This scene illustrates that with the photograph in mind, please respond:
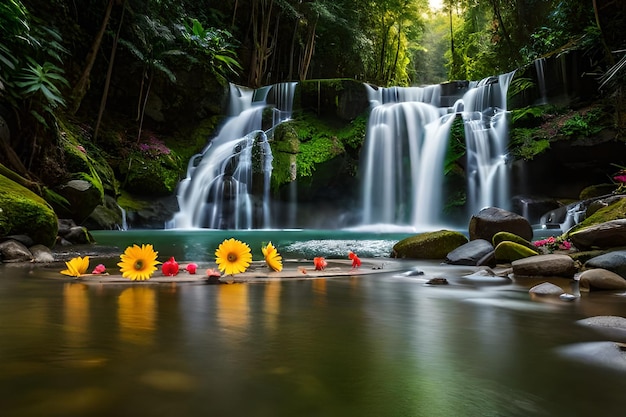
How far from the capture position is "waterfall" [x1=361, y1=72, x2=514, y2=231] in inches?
625

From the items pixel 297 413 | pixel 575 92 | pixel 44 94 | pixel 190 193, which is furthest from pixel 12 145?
pixel 575 92

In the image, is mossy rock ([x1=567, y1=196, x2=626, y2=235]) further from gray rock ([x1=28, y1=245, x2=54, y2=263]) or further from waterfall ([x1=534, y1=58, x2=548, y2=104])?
waterfall ([x1=534, y1=58, x2=548, y2=104])

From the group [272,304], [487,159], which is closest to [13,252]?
[272,304]

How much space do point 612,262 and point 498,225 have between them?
9.23 feet

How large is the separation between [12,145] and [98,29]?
8146 mm

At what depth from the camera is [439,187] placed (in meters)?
16.5

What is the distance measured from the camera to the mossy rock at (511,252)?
19.7ft

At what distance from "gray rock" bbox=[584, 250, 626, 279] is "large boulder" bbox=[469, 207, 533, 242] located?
8.22 feet

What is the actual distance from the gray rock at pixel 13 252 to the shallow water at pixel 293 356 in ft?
8.90

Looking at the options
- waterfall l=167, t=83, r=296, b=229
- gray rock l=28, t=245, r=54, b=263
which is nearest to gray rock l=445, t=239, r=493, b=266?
gray rock l=28, t=245, r=54, b=263

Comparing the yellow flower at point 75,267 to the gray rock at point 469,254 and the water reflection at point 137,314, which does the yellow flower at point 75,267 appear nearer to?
the water reflection at point 137,314

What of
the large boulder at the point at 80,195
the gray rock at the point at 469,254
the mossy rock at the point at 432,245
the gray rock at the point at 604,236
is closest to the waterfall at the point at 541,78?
the mossy rock at the point at 432,245

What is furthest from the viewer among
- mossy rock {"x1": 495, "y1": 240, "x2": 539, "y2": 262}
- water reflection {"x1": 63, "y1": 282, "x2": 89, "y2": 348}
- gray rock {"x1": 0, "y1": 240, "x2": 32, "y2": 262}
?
mossy rock {"x1": 495, "y1": 240, "x2": 539, "y2": 262}

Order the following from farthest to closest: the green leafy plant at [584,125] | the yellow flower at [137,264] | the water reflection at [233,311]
→ 1. the green leafy plant at [584,125]
2. the yellow flower at [137,264]
3. the water reflection at [233,311]
